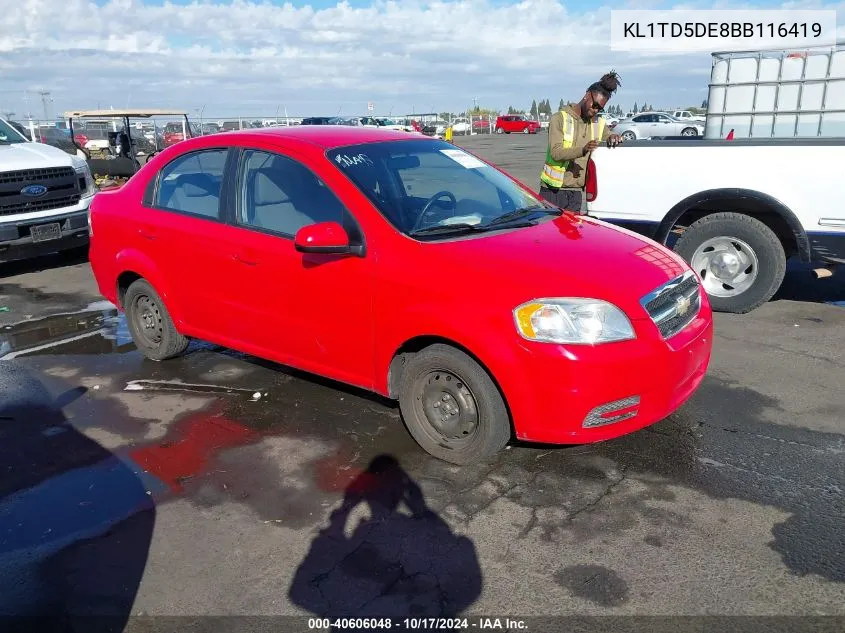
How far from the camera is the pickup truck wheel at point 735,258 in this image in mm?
6137

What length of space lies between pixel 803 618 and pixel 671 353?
1.32 m

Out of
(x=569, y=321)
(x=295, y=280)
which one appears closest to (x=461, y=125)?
(x=295, y=280)

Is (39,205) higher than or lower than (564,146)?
lower

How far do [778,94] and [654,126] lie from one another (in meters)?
31.7

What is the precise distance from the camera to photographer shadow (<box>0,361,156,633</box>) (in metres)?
2.79

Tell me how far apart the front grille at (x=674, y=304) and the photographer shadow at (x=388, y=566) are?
1466mm

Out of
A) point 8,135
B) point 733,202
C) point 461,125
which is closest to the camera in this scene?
point 733,202

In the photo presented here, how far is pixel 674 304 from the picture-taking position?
3.76 metres

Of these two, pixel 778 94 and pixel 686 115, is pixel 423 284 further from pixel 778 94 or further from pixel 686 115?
pixel 686 115

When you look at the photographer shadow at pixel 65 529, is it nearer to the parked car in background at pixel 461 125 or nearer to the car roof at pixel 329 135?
the car roof at pixel 329 135

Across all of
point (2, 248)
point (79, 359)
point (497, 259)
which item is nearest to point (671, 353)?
point (497, 259)

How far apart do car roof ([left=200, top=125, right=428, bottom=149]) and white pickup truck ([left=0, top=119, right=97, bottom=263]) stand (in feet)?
16.2

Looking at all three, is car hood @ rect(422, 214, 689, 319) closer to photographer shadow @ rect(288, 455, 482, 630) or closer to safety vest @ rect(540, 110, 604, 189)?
photographer shadow @ rect(288, 455, 482, 630)

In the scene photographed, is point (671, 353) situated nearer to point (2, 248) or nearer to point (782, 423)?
point (782, 423)
